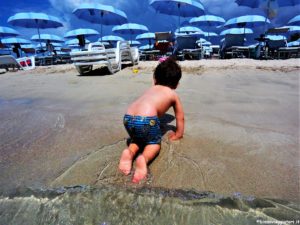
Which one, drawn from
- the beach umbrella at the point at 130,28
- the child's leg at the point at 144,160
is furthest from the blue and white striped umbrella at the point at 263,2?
the child's leg at the point at 144,160

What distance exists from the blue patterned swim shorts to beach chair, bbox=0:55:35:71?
10.3m

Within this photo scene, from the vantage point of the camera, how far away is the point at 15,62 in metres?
10.1

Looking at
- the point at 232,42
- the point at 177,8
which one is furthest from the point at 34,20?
the point at 232,42

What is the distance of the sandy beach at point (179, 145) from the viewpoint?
62.3 inches

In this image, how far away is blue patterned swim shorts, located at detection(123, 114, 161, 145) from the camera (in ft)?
6.03

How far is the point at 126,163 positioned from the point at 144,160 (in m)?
0.15

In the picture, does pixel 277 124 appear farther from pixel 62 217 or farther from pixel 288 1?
pixel 288 1

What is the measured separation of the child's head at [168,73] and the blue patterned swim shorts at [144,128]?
1.69ft

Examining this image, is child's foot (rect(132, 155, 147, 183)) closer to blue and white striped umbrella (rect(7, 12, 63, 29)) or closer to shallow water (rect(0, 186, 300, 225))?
shallow water (rect(0, 186, 300, 225))

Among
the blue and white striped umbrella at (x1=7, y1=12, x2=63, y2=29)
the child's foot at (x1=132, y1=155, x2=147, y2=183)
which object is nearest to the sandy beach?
the child's foot at (x1=132, y1=155, x2=147, y2=183)

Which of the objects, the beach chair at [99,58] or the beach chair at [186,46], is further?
the beach chair at [186,46]

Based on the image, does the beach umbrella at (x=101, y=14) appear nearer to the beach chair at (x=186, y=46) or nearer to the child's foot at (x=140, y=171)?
the beach chair at (x=186, y=46)

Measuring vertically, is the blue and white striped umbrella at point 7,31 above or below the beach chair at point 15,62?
above

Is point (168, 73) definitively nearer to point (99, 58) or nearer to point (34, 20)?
point (99, 58)
